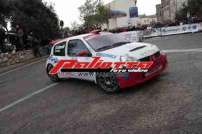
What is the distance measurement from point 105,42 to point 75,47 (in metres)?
1.03

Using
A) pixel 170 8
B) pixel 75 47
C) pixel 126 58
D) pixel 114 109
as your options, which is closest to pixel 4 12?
pixel 75 47

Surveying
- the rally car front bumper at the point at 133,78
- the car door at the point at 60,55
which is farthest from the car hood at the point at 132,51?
the car door at the point at 60,55

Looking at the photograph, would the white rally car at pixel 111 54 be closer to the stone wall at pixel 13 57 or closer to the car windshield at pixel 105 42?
the car windshield at pixel 105 42

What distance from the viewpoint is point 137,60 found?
7301 millimetres

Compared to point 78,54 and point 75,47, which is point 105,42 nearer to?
point 78,54

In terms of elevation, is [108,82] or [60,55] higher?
[60,55]

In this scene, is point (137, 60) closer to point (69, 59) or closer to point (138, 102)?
point (138, 102)

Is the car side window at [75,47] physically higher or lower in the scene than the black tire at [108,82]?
higher

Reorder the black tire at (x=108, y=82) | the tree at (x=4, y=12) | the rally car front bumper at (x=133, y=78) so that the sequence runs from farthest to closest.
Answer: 1. the tree at (x=4, y=12)
2. the black tire at (x=108, y=82)
3. the rally car front bumper at (x=133, y=78)

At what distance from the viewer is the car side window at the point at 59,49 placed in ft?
31.8

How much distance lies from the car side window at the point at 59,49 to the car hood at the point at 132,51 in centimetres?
210

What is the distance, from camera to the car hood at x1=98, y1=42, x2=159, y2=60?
7.45 meters

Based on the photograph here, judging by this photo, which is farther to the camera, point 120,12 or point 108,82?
point 120,12

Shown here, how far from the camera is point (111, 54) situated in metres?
7.64
